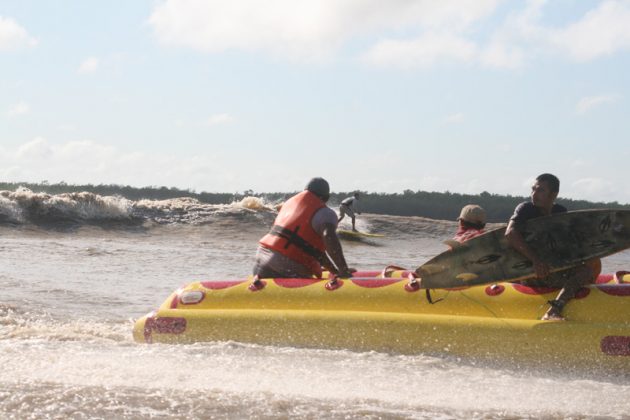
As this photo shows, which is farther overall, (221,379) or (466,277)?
(466,277)

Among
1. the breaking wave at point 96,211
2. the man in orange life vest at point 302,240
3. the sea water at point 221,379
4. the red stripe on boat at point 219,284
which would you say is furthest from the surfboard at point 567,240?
the breaking wave at point 96,211

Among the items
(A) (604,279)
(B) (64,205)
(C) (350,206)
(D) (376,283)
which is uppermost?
(C) (350,206)

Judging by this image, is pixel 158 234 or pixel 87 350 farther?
pixel 158 234

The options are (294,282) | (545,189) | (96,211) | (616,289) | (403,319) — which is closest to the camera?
(545,189)

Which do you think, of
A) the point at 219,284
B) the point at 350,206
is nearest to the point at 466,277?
the point at 219,284

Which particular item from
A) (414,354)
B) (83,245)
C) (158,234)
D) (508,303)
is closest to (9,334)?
(414,354)

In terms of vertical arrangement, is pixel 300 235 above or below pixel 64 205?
below

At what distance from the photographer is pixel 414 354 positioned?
595 cm

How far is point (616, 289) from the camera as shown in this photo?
5.96 m

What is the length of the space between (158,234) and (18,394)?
62.8ft

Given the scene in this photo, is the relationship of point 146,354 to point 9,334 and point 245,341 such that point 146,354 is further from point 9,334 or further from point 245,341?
point 9,334

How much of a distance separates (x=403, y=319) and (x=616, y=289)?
1.61 metres

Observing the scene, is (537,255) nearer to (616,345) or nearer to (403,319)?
(616,345)

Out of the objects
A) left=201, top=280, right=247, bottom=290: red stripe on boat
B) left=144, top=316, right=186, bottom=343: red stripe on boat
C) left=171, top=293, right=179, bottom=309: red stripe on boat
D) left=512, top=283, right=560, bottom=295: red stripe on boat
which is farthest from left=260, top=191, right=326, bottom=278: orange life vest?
left=512, top=283, right=560, bottom=295: red stripe on boat
